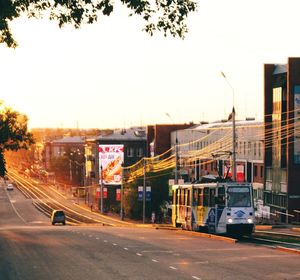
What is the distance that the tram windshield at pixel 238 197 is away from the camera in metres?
37.5

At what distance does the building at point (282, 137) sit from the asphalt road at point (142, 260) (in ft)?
134

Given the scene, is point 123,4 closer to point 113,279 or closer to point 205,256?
point 113,279

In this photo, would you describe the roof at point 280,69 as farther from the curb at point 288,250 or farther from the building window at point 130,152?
the building window at point 130,152

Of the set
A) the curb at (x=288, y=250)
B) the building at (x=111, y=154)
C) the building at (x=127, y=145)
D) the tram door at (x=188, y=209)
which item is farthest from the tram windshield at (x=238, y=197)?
the building at (x=127, y=145)

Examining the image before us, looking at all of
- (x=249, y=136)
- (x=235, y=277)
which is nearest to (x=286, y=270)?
(x=235, y=277)

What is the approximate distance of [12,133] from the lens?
5622 cm

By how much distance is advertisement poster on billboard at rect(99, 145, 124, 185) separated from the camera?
142750 millimetres

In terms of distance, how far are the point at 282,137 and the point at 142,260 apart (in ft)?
183

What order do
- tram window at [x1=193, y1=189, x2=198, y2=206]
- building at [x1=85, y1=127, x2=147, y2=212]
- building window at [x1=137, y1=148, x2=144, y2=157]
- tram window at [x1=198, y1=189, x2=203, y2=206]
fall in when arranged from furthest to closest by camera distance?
building window at [x1=137, y1=148, x2=144, y2=157] → building at [x1=85, y1=127, x2=147, y2=212] → tram window at [x1=193, y1=189, x2=198, y2=206] → tram window at [x1=198, y1=189, x2=203, y2=206]

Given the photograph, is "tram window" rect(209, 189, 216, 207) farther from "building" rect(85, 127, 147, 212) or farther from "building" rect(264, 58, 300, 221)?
"building" rect(85, 127, 147, 212)

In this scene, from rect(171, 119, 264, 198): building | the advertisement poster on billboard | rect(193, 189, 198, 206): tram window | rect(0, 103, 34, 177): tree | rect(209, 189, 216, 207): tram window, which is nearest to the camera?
rect(209, 189, 216, 207): tram window

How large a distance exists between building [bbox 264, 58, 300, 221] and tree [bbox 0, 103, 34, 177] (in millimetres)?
27873

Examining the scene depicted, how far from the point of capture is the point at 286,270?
23.1 meters

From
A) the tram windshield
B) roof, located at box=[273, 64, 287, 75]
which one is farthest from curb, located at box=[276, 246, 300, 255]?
roof, located at box=[273, 64, 287, 75]
